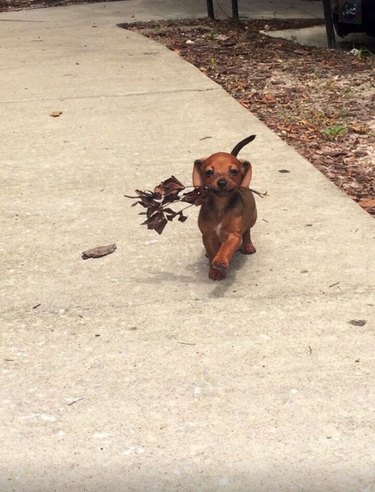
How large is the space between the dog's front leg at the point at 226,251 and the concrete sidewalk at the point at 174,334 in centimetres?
14

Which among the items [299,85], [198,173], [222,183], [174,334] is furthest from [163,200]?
[299,85]

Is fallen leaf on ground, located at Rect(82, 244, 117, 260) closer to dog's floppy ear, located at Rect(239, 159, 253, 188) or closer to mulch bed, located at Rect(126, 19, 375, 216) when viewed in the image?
dog's floppy ear, located at Rect(239, 159, 253, 188)

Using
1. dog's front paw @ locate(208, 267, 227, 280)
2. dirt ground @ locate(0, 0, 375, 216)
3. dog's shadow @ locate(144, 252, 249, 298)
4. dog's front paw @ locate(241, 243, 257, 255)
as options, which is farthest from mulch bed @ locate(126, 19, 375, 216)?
dog's front paw @ locate(208, 267, 227, 280)

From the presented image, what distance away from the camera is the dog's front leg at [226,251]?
3.46m

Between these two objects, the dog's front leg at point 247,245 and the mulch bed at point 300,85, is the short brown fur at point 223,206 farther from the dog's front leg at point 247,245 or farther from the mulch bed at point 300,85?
the mulch bed at point 300,85

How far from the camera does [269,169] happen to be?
502 cm

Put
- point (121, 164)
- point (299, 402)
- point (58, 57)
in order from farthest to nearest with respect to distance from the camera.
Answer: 1. point (58, 57)
2. point (121, 164)
3. point (299, 402)

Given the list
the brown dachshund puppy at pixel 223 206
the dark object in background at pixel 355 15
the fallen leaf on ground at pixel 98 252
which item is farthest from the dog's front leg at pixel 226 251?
the dark object in background at pixel 355 15

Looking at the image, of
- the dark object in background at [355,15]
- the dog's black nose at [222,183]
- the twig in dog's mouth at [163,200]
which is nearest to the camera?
the dog's black nose at [222,183]

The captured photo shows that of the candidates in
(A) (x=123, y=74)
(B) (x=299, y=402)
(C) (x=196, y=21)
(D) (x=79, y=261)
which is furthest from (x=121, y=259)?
(C) (x=196, y=21)

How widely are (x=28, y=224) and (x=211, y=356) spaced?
1637mm

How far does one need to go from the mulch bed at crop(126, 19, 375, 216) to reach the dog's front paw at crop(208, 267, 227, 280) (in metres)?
1.22

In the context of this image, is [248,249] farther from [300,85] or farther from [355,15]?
[355,15]

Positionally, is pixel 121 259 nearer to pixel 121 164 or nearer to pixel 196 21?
pixel 121 164
